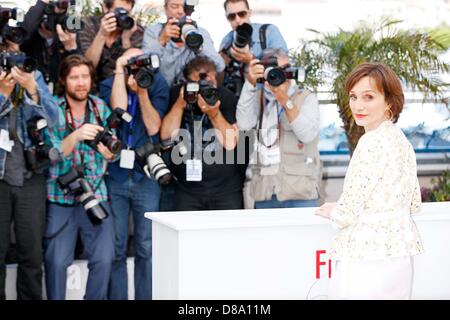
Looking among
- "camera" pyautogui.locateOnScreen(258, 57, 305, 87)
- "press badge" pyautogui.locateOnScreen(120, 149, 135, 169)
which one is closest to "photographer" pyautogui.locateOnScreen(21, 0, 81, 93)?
"press badge" pyautogui.locateOnScreen(120, 149, 135, 169)

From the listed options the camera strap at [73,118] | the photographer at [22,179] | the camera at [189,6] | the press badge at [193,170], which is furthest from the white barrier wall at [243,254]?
the camera at [189,6]

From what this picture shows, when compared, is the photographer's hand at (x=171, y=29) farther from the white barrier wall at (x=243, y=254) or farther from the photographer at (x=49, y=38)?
the white barrier wall at (x=243, y=254)

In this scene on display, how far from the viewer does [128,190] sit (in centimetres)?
567

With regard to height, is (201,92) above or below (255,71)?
below

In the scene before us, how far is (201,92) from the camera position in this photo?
18.2ft

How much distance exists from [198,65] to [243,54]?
329mm

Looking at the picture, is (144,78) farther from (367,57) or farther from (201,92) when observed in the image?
(367,57)

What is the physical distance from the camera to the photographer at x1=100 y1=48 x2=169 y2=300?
18.4 ft

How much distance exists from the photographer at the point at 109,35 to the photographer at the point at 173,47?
0.12 metres

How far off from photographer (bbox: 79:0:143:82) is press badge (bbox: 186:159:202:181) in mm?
803

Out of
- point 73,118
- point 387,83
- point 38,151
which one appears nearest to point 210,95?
point 73,118

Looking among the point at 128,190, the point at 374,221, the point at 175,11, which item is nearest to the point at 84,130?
the point at 128,190

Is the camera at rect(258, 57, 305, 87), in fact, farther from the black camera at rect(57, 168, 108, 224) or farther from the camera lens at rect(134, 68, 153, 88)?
the black camera at rect(57, 168, 108, 224)
